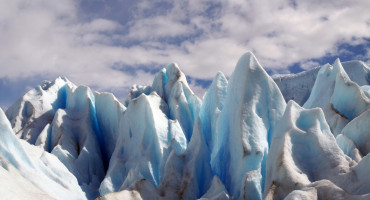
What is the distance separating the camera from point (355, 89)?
1237 cm

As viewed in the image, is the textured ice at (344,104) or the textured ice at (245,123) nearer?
the textured ice at (245,123)

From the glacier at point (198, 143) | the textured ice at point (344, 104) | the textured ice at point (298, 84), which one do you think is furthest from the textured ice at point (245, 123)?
the textured ice at point (298, 84)

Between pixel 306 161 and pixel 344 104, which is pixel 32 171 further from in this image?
pixel 344 104

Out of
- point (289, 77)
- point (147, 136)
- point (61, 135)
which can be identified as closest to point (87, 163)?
point (61, 135)

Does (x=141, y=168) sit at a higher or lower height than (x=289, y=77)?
higher

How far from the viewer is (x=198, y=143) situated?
10500 millimetres

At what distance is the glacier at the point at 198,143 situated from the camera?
7.10 meters

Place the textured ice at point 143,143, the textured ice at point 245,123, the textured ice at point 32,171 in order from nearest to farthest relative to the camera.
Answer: the textured ice at point 32,171 → the textured ice at point 245,123 → the textured ice at point 143,143

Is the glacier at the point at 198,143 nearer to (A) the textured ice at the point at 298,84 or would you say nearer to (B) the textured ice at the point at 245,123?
(B) the textured ice at the point at 245,123

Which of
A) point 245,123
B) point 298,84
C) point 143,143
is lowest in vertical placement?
point 298,84

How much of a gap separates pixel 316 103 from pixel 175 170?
8427mm

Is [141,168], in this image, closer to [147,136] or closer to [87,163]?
[147,136]

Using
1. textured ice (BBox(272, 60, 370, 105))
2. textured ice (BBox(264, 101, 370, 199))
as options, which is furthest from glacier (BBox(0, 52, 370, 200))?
textured ice (BBox(272, 60, 370, 105))

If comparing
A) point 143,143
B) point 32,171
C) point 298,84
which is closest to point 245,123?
point 143,143
